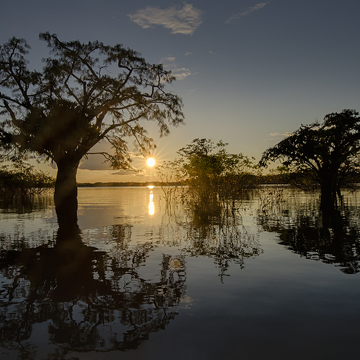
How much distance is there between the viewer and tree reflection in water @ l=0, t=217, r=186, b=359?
4.13m

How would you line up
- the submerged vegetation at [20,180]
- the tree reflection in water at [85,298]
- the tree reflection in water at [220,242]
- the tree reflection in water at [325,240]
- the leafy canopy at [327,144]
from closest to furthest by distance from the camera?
the tree reflection in water at [85,298], the tree reflection in water at [325,240], the tree reflection in water at [220,242], the leafy canopy at [327,144], the submerged vegetation at [20,180]

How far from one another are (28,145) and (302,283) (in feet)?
65.6

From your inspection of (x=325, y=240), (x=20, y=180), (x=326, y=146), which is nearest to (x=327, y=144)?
(x=326, y=146)

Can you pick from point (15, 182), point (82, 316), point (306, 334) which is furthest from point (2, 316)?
point (15, 182)

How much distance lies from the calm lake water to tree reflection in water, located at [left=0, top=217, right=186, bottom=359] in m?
0.02

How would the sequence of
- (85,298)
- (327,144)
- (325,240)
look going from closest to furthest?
(85,298) → (325,240) → (327,144)

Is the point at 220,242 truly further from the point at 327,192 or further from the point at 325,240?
the point at 327,192

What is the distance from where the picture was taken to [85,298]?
5.44 meters

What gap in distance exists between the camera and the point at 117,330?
4.28m

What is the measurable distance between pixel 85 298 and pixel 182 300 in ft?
5.50

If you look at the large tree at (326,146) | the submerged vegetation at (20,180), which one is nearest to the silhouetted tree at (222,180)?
the large tree at (326,146)

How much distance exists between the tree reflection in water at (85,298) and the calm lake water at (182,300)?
0.02m

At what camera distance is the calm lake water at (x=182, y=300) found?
3.87 metres

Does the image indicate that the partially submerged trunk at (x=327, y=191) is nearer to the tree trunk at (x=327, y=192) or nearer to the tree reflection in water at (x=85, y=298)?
the tree trunk at (x=327, y=192)
